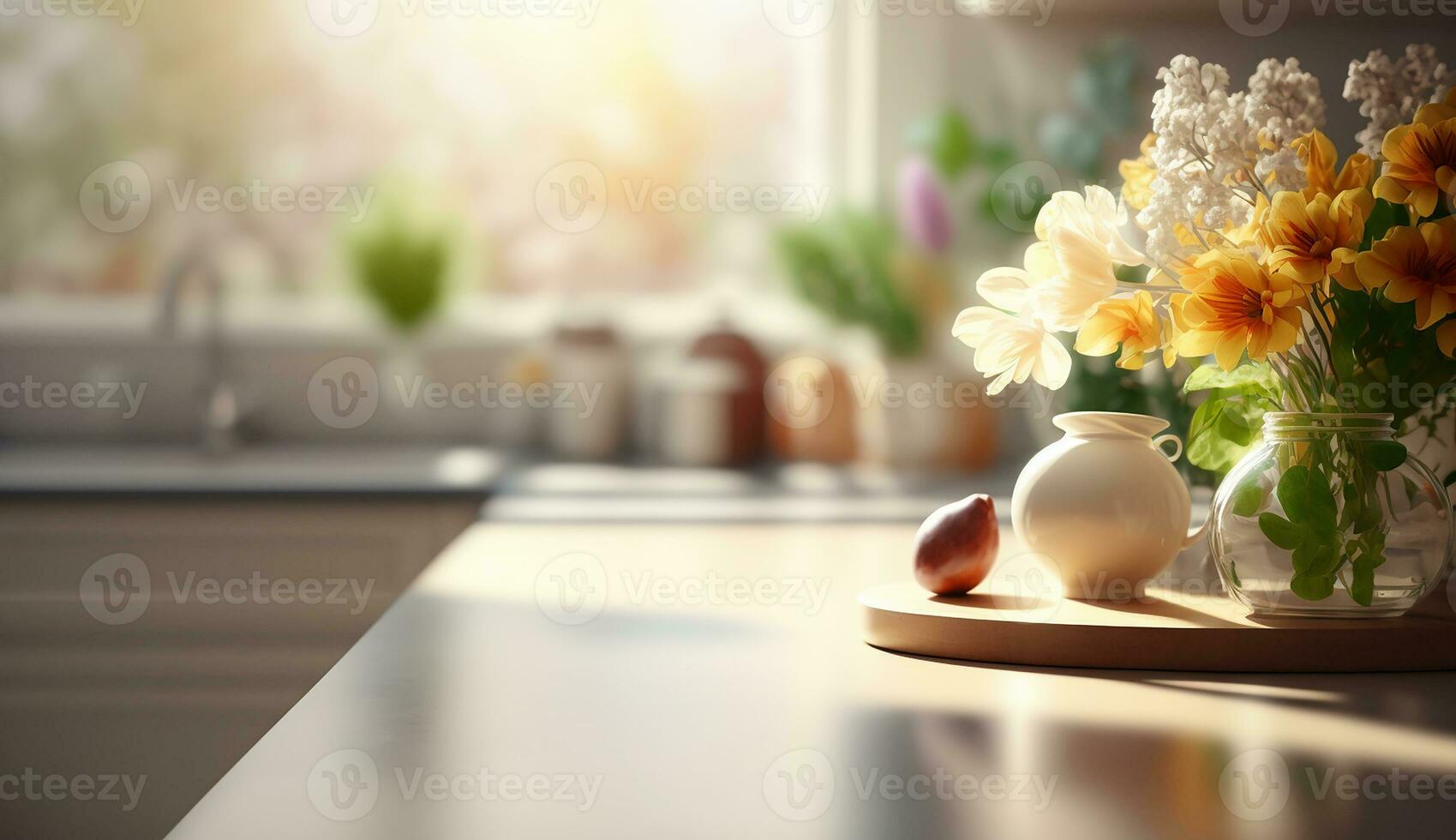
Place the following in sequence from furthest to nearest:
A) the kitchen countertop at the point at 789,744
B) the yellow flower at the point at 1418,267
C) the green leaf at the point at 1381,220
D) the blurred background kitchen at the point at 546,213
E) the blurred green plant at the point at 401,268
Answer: the blurred green plant at the point at 401,268
the blurred background kitchen at the point at 546,213
the green leaf at the point at 1381,220
the yellow flower at the point at 1418,267
the kitchen countertop at the point at 789,744

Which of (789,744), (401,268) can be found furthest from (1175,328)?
(401,268)

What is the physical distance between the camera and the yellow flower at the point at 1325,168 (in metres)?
0.87

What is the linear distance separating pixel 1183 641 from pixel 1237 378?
21 cm

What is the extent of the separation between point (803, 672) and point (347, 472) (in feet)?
4.69

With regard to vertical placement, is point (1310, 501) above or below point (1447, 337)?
below

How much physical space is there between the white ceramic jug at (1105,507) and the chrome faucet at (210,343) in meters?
1.95

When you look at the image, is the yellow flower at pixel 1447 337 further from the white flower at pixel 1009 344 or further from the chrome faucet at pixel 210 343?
the chrome faucet at pixel 210 343

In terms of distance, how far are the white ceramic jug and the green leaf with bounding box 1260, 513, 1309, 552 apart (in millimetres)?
101

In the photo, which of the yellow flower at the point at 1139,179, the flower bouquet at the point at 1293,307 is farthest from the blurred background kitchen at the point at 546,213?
the flower bouquet at the point at 1293,307

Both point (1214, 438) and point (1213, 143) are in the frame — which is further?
point (1214, 438)

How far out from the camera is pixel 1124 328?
2.89 feet

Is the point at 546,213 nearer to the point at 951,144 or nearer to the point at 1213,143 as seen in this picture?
the point at 951,144

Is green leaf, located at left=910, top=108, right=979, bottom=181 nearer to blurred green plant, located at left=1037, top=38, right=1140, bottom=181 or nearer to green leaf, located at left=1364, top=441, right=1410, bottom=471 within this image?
blurred green plant, located at left=1037, top=38, right=1140, bottom=181

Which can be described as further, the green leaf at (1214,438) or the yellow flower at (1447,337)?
the green leaf at (1214,438)
